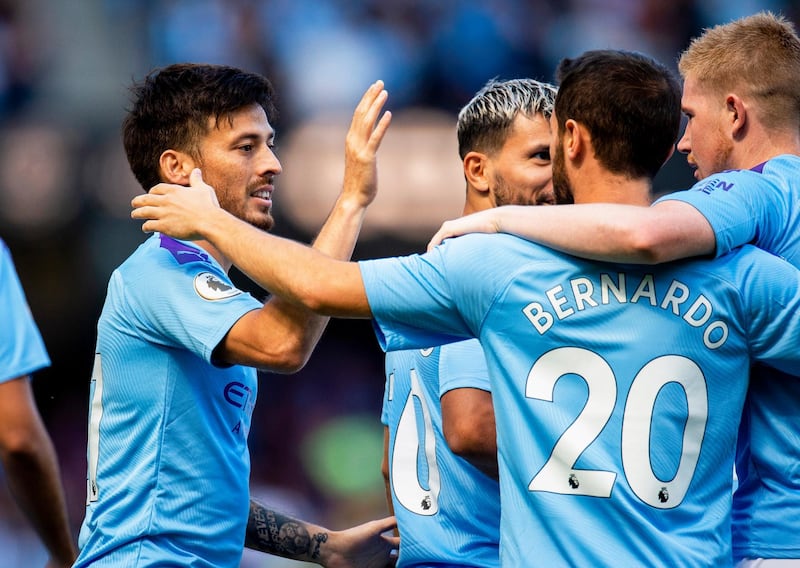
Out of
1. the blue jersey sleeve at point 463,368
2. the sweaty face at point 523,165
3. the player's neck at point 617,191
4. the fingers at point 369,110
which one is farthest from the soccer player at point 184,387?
the sweaty face at point 523,165

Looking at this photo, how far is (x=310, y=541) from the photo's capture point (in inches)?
163

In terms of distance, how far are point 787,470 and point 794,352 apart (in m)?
0.37

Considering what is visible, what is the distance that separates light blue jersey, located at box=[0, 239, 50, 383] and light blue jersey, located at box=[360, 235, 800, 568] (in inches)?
94.1

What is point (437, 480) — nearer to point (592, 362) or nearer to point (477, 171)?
point (592, 362)

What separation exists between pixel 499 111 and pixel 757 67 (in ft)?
3.97

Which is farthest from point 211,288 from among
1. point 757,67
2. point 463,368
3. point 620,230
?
point 757,67

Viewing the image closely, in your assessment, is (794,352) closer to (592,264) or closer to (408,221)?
(592,264)

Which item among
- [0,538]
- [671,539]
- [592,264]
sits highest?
[592,264]

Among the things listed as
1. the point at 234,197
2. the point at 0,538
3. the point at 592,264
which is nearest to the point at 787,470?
the point at 592,264

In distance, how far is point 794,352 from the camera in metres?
3.04

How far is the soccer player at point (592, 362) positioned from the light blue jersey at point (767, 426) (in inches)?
8.3

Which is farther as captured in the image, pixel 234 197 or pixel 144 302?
pixel 234 197

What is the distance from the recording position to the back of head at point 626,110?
312 centimetres

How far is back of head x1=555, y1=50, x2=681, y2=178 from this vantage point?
10.2 feet
